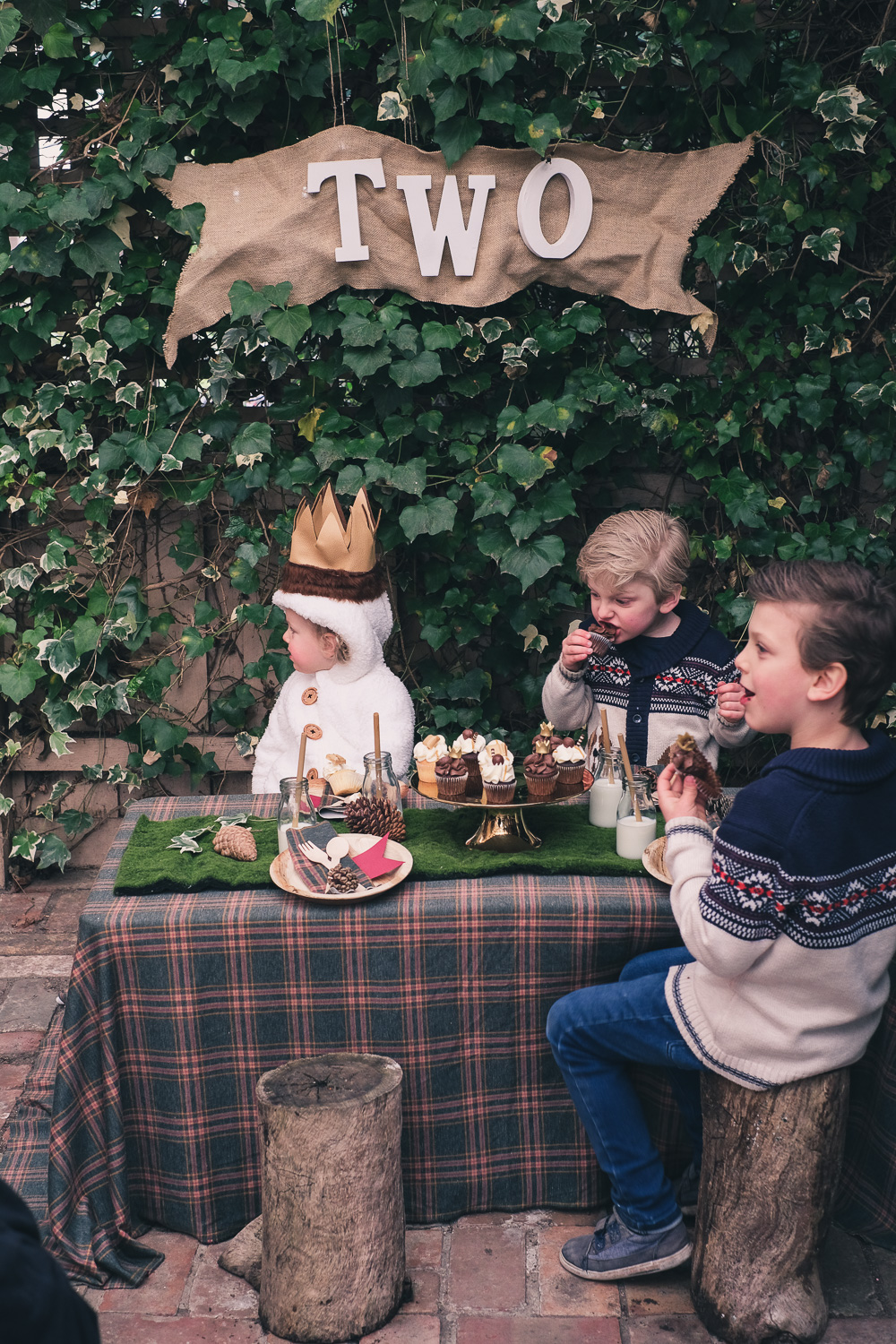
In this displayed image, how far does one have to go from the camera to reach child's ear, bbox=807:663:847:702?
2.01 meters

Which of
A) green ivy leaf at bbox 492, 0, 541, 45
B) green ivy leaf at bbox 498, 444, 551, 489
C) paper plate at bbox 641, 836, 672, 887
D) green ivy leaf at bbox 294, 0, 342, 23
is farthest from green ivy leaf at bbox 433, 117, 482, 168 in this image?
paper plate at bbox 641, 836, 672, 887

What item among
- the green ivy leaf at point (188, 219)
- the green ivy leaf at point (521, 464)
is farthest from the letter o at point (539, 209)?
the green ivy leaf at point (188, 219)

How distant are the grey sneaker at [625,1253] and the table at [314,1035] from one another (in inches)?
7.9

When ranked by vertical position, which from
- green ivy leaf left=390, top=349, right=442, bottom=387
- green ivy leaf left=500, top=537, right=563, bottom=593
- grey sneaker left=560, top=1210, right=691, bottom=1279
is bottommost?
grey sneaker left=560, top=1210, right=691, bottom=1279

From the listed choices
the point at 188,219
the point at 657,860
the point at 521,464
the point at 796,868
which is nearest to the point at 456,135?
the point at 188,219

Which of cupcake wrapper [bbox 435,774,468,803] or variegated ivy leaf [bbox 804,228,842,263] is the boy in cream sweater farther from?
variegated ivy leaf [bbox 804,228,842,263]

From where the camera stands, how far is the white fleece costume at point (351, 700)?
3.18m

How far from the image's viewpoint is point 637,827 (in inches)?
101

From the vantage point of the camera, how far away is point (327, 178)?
3.60 m

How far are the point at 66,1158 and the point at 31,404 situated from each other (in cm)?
260

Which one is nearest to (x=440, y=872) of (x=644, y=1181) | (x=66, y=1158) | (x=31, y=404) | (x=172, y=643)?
(x=644, y=1181)

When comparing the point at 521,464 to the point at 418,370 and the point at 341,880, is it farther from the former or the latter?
the point at 341,880

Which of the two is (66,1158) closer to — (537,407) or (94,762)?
(94,762)

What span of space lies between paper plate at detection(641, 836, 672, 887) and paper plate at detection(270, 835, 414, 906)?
1.71 ft
